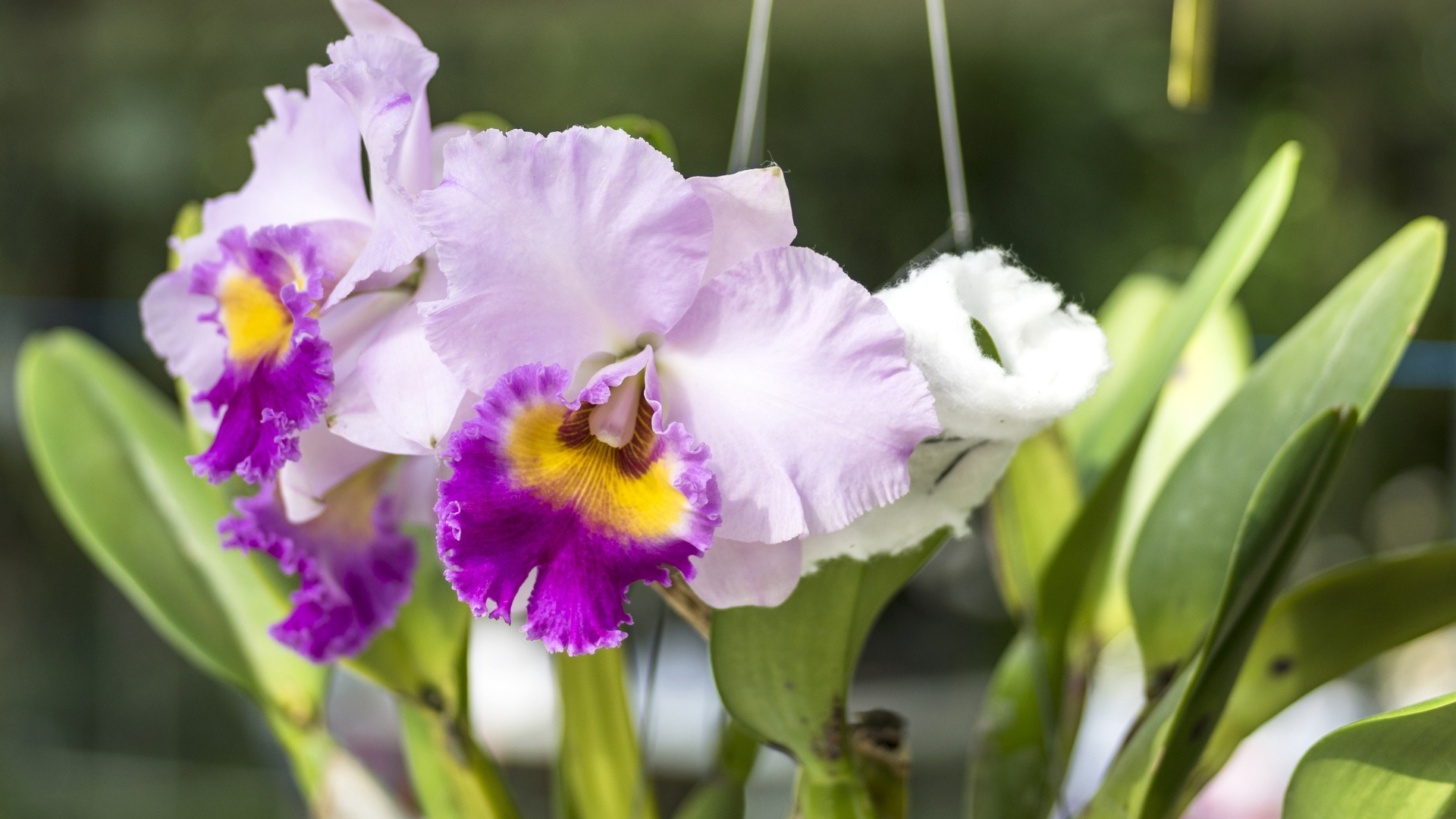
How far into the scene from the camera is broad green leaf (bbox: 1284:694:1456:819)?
0.30 m

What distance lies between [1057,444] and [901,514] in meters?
0.21

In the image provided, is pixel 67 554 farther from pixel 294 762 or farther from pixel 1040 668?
pixel 1040 668

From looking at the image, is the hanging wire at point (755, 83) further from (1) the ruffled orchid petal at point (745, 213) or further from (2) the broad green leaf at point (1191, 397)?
(2) the broad green leaf at point (1191, 397)

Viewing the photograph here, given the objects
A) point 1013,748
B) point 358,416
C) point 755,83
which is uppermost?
point 755,83

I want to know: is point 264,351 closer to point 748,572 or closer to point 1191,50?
point 748,572

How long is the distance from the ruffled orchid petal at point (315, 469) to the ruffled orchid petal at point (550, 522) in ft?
0.27

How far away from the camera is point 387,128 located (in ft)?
0.94

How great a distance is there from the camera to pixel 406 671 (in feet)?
1.44

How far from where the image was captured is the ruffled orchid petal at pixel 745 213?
0.93ft

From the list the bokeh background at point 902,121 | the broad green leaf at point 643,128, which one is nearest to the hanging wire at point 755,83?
the broad green leaf at point 643,128

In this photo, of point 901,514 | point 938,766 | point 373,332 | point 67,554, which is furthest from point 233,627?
point 67,554

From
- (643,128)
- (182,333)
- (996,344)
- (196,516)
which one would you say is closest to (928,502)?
(996,344)

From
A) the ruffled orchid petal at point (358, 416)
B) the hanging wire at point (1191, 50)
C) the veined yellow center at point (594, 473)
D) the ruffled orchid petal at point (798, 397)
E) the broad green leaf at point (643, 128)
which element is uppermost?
the hanging wire at point (1191, 50)

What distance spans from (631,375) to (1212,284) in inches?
10.0
